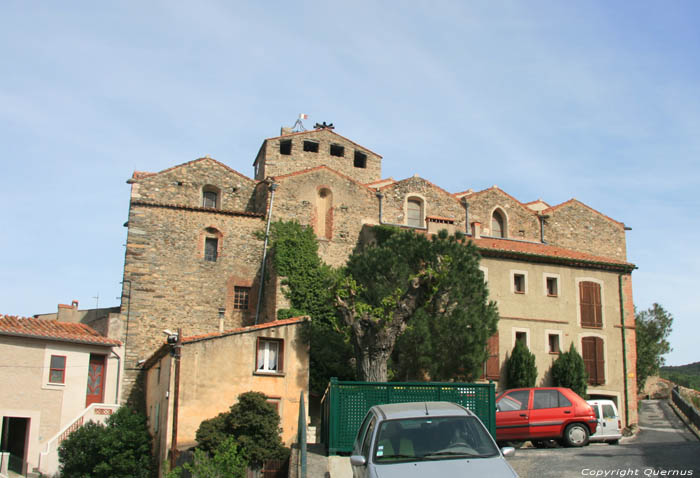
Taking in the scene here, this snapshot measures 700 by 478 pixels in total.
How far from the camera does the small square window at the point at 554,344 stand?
28.1m

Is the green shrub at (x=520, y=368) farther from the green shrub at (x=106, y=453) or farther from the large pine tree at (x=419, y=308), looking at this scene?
the green shrub at (x=106, y=453)

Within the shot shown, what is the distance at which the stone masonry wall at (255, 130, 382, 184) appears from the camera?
133 ft

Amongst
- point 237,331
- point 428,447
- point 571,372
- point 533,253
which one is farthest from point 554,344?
point 428,447

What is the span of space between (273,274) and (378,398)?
1592cm

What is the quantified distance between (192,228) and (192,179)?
343cm

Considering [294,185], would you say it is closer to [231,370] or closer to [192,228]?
[192,228]

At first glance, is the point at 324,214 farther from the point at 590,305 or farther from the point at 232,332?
the point at 590,305

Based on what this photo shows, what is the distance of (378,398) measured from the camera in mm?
13992

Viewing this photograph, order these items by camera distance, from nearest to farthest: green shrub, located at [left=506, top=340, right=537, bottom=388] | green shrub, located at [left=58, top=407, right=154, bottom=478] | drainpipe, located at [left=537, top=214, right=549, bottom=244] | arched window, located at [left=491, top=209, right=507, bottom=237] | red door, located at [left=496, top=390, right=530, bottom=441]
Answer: red door, located at [left=496, top=390, right=530, bottom=441]
green shrub, located at [left=58, top=407, right=154, bottom=478]
green shrub, located at [left=506, top=340, right=537, bottom=388]
arched window, located at [left=491, top=209, right=507, bottom=237]
drainpipe, located at [left=537, top=214, right=549, bottom=244]

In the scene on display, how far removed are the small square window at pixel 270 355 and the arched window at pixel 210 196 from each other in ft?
40.7

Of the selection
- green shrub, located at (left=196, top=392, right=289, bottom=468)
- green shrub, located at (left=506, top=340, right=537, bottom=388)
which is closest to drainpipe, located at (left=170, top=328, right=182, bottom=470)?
green shrub, located at (left=196, top=392, right=289, bottom=468)

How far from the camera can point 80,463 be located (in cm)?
2434

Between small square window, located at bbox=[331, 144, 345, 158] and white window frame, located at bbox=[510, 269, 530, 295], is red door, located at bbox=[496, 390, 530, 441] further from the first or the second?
small square window, located at bbox=[331, 144, 345, 158]

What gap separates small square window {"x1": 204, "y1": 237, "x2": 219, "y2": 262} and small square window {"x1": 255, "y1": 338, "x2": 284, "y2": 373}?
8976 millimetres
